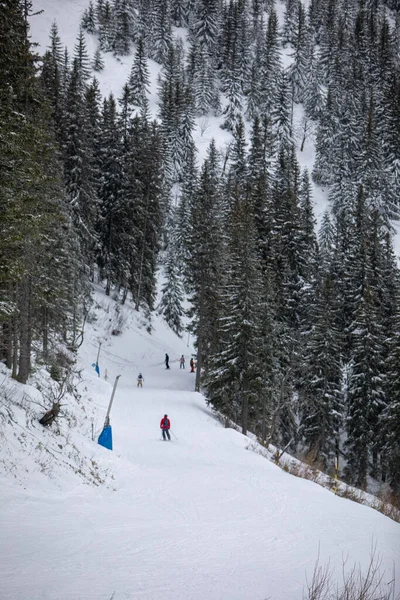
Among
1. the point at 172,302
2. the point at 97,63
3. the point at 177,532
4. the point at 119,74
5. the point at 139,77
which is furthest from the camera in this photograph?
the point at 119,74

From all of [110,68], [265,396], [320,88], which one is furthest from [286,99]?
[265,396]

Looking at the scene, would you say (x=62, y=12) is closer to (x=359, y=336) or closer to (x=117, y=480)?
(x=359, y=336)

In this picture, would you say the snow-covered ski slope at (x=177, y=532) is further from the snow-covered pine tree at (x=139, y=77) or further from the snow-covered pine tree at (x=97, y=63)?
the snow-covered pine tree at (x=97, y=63)

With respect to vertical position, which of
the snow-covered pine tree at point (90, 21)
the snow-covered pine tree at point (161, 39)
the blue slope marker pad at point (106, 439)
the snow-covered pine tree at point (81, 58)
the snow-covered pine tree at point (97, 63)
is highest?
the snow-covered pine tree at point (90, 21)

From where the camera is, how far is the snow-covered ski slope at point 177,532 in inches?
165

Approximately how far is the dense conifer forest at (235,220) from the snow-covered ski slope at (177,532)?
5.32m

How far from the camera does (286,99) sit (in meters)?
80.6

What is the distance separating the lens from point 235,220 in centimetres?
3947

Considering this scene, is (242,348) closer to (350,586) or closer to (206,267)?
(206,267)

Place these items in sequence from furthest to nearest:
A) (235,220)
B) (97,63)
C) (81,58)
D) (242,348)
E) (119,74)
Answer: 1. (119,74)
2. (97,63)
3. (81,58)
4. (235,220)
5. (242,348)

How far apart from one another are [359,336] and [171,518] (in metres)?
27.8

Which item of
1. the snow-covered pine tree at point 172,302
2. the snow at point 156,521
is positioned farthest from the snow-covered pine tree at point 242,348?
the snow-covered pine tree at point 172,302

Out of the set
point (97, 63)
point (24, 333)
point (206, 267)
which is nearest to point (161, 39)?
point (97, 63)

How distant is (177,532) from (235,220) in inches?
1388
